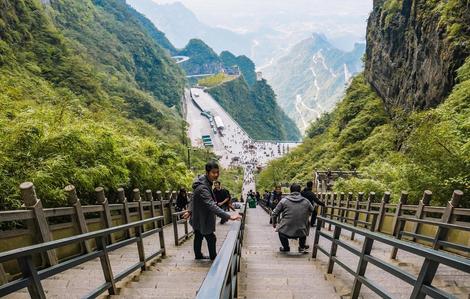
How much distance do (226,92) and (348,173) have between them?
500 ft

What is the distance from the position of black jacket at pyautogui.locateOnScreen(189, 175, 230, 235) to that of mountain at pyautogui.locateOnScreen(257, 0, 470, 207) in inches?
246

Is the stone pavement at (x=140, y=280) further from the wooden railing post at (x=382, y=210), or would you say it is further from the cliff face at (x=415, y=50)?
the cliff face at (x=415, y=50)

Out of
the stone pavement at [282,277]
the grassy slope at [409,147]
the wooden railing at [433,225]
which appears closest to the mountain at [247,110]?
the grassy slope at [409,147]

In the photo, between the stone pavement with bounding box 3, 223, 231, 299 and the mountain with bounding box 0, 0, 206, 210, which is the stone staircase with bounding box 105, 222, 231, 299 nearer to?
the stone pavement with bounding box 3, 223, 231, 299

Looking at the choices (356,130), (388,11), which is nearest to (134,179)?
(356,130)

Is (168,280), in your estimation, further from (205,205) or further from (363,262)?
(363,262)

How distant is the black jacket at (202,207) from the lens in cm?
540

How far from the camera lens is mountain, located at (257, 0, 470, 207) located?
402 inches

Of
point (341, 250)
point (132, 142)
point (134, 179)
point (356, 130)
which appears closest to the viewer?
point (341, 250)

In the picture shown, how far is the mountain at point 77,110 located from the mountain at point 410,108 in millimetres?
8646

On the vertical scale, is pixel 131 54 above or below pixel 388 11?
above

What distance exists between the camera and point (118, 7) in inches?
6083

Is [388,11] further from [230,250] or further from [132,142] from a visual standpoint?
[230,250]

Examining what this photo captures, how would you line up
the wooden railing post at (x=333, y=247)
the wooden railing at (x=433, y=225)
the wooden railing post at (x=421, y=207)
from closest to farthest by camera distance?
the wooden railing post at (x=333, y=247)
the wooden railing at (x=433, y=225)
the wooden railing post at (x=421, y=207)
